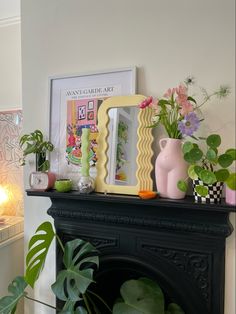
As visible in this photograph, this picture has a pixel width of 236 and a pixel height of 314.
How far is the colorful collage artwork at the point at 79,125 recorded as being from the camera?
1481 millimetres

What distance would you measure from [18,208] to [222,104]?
64.1 inches

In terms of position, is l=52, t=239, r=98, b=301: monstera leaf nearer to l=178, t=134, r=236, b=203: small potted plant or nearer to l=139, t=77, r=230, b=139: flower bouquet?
l=178, t=134, r=236, b=203: small potted plant

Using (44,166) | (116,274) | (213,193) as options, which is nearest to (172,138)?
(213,193)

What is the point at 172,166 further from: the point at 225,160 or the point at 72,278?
the point at 72,278

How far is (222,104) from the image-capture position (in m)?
1.26

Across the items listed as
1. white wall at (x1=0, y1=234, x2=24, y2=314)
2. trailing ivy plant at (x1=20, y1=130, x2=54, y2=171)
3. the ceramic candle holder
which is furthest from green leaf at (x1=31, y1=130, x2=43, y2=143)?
white wall at (x1=0, y1=234, x2=24, y2=314)

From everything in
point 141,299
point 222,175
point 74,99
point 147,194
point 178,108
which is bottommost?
point 141,299

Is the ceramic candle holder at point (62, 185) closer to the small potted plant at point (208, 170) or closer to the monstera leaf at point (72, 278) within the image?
the monstera leaf at point (72, 278)

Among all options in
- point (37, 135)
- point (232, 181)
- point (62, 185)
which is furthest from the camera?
point (37, 135)

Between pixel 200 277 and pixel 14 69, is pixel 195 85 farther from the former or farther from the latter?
pixel 14 69

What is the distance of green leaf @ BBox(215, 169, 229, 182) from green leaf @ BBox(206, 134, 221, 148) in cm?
12

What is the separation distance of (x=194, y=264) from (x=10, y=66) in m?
1.85

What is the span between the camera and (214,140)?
1.17 m

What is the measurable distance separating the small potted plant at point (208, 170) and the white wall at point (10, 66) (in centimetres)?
140
